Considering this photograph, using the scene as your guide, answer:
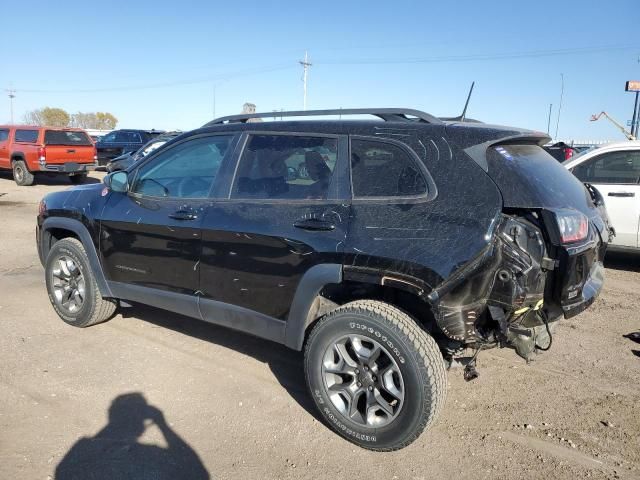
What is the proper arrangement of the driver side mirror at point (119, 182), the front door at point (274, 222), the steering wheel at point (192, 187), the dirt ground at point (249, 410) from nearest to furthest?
the dirt ground at point (249, 410)
the front door at point (274, 222)
the steering wheel at point (192, 187)
the driver side mirror at point (119, 182)

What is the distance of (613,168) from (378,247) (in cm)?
541

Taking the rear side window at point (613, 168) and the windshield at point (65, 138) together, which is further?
the windshield at point (65, 138)

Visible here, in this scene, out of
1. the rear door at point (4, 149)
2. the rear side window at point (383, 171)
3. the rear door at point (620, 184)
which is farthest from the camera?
the rear door at point (4, 149)

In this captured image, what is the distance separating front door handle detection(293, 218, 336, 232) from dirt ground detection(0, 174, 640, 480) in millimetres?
1214

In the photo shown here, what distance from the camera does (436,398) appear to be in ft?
8.98

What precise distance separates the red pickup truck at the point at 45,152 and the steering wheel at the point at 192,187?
1365 centimetres

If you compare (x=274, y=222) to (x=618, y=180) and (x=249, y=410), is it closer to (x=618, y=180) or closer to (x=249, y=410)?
(x=249, y=410)

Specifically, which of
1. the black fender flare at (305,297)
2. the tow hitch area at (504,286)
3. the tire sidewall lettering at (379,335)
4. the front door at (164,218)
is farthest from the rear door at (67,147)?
the tow hitch area at (504,286)

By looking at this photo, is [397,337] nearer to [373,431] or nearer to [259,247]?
[373,431]

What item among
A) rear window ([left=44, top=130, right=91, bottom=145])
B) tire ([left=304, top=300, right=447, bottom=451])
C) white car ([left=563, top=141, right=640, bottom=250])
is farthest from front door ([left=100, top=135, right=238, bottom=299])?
rear window ([left=44, top=130, right=91, bottom=145])

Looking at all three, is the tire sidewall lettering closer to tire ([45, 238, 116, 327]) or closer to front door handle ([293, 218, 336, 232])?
front door handle ([293, 218, 336, 232])

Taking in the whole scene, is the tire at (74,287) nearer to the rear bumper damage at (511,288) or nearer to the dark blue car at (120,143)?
the rear bumper damage at (511,288)

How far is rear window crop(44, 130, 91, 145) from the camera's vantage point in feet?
51.8

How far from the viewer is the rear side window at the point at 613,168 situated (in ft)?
21.9
